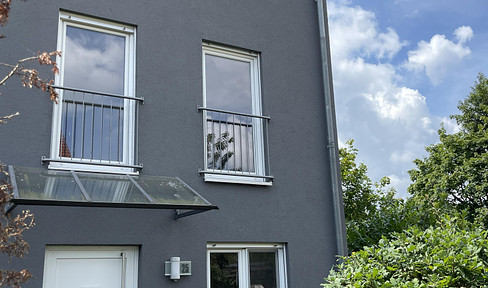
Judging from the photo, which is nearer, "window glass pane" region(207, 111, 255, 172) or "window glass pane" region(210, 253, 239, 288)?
"window glass pane" region(210, 253, 239, 288)

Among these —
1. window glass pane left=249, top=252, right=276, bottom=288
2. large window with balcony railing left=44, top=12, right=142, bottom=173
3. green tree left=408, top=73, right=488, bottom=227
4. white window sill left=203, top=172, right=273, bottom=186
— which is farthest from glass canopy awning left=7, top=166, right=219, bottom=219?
green tree left=408, top=73, right=488, bottom=227

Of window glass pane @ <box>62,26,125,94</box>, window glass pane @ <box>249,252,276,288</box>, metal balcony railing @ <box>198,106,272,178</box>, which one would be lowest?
window glass pane @ <box>249,252,276,288</box>

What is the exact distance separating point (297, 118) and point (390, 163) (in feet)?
53.0

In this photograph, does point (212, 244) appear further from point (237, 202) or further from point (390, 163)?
point (390, 163)

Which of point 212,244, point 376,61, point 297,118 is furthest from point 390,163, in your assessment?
point 212,244

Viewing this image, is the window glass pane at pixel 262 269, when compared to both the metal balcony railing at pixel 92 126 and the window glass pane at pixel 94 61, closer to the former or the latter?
the metal balcony railing at pixel 92 126

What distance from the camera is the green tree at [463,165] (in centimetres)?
2289

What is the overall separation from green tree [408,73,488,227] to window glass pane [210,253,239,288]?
16532mm

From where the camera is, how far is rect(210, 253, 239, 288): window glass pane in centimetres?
708

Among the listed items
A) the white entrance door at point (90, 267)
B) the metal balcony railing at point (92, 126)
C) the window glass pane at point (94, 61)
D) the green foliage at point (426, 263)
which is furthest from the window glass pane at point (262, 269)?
the window glass pane at point (94, 61)

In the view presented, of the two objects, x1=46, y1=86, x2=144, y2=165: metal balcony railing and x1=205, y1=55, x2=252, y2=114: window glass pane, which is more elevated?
x1=205, y1=55, x2=252, y2=114: window glass pane

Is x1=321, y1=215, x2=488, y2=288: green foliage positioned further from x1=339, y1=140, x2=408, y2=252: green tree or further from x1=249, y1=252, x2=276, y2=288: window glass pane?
x1=339, y1=140, x2=408, y2=252: green tree

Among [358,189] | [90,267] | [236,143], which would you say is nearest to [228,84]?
[236,143]

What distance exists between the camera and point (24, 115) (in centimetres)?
609
